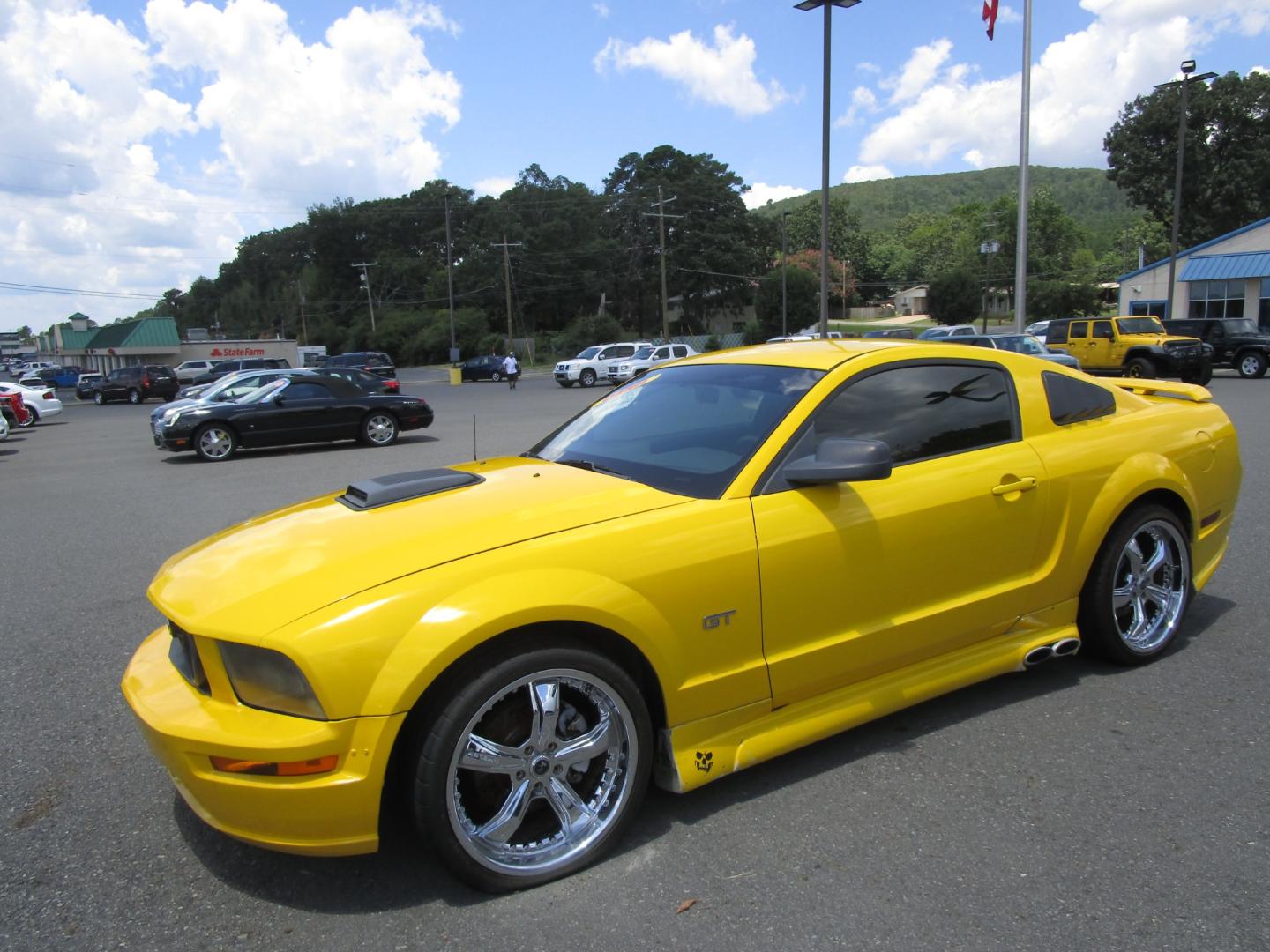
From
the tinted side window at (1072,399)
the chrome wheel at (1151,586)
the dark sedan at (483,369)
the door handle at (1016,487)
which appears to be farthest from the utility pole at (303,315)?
the door handle at (1016,487)

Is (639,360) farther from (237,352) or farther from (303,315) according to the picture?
(303,315)

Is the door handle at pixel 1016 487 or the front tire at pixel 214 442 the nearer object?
the door handle at pixel 1016 487

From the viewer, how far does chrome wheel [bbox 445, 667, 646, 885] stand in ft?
8.15

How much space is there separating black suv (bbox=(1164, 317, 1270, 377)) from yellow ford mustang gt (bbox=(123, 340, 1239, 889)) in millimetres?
27529

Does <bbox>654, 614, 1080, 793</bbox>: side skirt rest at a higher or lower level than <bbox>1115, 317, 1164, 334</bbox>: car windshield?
lower

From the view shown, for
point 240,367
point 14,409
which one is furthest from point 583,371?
point 14,409

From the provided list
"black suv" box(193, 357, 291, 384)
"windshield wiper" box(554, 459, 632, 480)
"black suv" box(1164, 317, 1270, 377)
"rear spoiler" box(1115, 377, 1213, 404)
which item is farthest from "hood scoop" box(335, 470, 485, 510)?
"black suv" box(193, 357, 291, 384)

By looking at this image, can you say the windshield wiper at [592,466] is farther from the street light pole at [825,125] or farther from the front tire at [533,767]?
the street light pole at [825,125]

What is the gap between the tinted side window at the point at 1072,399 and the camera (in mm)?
3877

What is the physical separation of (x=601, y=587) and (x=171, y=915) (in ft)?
4.99

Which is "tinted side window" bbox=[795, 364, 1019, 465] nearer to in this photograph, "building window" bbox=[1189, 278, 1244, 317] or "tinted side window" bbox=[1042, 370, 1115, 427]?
"tinted side window" bbox=[1042, 370, 1115, 427]

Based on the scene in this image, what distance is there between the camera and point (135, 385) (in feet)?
126

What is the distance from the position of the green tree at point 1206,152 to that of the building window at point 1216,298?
14.2 m

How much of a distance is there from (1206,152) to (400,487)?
64.6 meters
